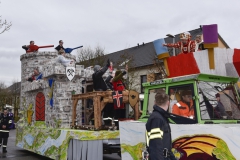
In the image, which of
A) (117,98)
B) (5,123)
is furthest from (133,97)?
(5,123)

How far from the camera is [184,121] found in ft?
14.4

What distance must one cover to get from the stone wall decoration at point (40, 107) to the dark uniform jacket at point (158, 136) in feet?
23.6

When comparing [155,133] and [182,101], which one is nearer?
[155,133]

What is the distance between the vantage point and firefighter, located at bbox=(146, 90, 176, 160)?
3.49 m

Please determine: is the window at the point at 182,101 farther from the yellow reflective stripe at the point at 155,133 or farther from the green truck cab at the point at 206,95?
the yellow reflective stripe at the point at 155,133

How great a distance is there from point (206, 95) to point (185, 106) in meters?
0.35

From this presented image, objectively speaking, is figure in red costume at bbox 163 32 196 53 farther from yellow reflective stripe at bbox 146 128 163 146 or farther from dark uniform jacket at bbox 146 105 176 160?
yellow reflective stripe at bbox 146 128 163 146

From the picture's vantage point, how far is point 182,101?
15.2 feet

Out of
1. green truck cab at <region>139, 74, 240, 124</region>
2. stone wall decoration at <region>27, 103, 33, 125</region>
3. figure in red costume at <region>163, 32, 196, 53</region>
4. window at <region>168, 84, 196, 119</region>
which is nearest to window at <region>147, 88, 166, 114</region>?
green truck cab at <region>139, 74, 240, 124</region>

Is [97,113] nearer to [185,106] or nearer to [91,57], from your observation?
[185,106]

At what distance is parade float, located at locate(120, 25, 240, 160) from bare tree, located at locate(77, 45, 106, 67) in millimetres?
22079

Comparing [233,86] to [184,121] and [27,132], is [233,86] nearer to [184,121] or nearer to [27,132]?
[184,121]

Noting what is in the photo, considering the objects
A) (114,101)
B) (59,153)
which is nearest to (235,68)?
(114,101)

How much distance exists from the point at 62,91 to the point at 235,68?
5.46 meters
